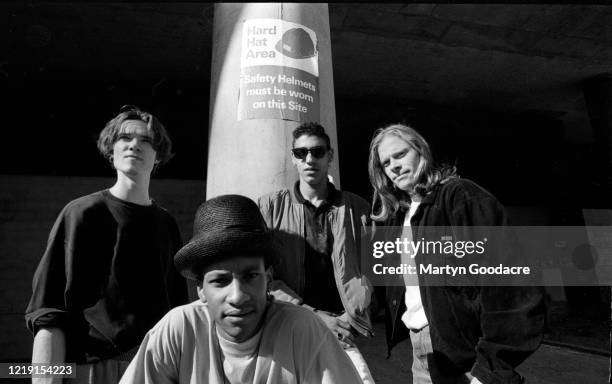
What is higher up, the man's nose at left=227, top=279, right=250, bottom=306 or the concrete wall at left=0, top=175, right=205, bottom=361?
the concrete wall at left=0, top=175, right=205, bottom=361

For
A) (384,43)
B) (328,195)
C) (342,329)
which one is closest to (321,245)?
(328,195)

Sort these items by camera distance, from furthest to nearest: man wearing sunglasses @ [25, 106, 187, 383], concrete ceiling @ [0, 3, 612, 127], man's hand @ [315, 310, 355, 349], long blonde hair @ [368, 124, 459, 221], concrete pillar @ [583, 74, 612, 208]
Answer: concrete pillar @ [583, 74, 612, 208], concrete ceiling @ [0, 3, 612, 127], long blonde hair @ [368, 124, 459, 221], man's hand @ [315, 310, 355, 349], man wearing sunglasses @ [25, 106, 187, 383]

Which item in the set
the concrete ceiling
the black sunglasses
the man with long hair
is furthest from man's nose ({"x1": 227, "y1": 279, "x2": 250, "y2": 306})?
the concrete ceiling

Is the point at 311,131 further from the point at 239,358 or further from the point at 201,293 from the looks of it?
the point at 239,358

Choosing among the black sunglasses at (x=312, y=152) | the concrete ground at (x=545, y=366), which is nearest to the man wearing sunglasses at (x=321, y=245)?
the black sunglasses at (x=312, y=152)

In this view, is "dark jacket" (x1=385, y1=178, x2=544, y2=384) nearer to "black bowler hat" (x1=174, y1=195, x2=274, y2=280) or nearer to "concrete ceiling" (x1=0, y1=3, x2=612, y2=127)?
"black bowler hat" (x1=174, y1=195, x2=274, y2=280)

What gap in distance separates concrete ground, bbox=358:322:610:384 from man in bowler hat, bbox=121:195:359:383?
3450mm

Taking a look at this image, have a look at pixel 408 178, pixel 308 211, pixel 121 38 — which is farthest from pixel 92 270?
pixel 121 38

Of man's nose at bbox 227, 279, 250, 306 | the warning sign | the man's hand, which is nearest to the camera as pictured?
man's nose at bbox 227, 279, 250, 306

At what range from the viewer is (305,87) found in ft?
9.76

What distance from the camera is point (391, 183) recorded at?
96.3 inches

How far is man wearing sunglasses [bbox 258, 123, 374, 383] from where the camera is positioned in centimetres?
209

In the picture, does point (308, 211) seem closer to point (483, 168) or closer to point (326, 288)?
point (326, 288)

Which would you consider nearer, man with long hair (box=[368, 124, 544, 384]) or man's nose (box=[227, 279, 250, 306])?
man's nose (box=[227, 279, 250, 306])
